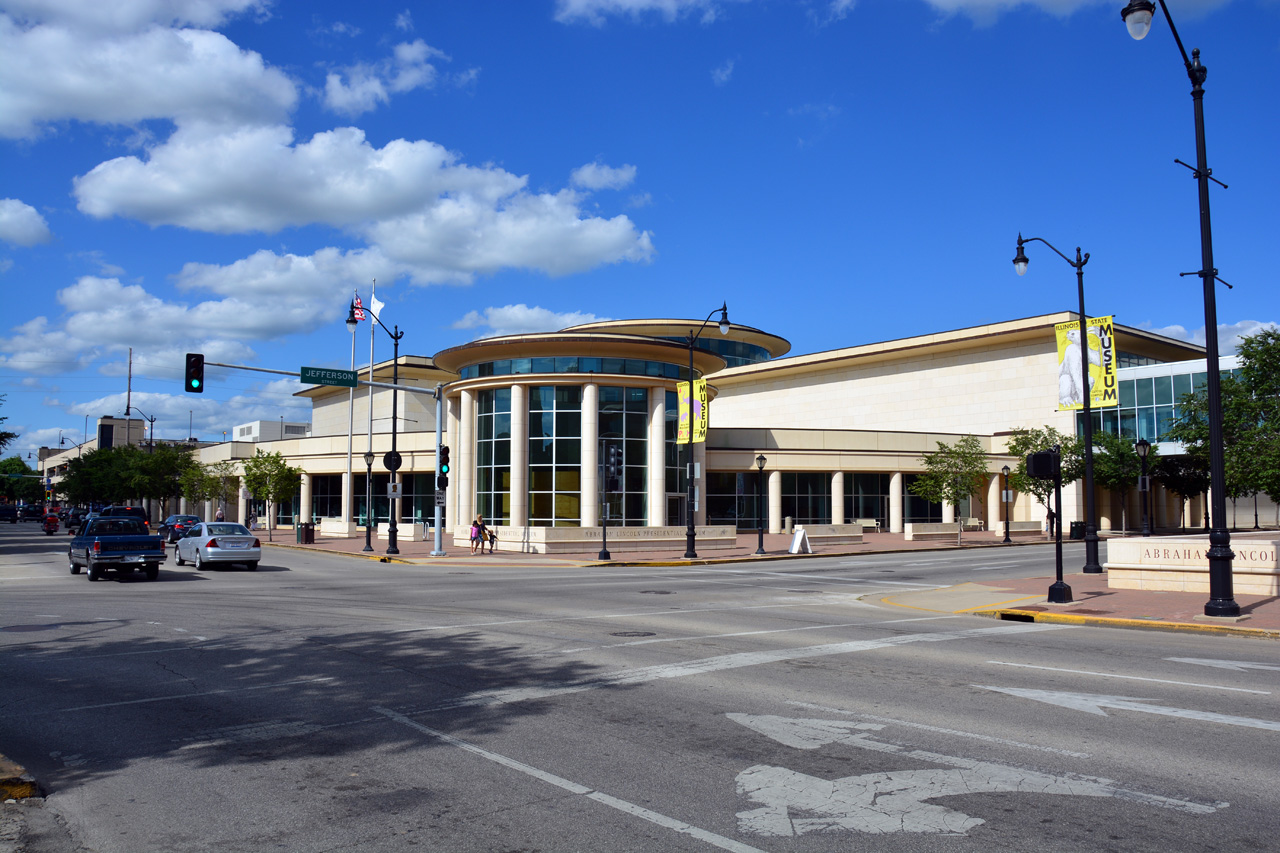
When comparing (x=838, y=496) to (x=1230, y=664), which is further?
(x=838, y=496)

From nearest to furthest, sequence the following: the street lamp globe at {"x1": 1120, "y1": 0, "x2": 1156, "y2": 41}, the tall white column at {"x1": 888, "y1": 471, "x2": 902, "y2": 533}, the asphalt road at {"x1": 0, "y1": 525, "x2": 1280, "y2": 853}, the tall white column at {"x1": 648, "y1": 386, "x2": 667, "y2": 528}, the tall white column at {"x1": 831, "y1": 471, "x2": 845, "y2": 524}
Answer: the asphalt road at {"x1": 0, "y1": 525, "x2": 1280, "y2": 853} → the street lamp globe at {"x1": 1120, "y1": 0, "x2": 1156, "y2": 41} → the tall white column at {"x1": 648, "y1": 386, "x2": 667, "y2": 528} → the tall white column at {"x1": 831, "y1": 471, "x2": 845, "y2": 524} → the tall white column at {"x1": 888, "y1": 471, "x2": 902, "y2": 533}

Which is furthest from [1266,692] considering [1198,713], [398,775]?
[398,775]

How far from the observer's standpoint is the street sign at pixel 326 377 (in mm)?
Result: 29766

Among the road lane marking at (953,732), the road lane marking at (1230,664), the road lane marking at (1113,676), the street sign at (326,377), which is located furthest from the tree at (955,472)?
the road lane marking at (953,732)

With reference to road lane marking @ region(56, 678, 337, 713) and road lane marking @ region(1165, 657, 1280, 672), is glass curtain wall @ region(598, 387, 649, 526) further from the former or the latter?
road lane marking @ region(56, 678, 337, 713)

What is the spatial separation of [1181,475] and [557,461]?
44223 millimetres

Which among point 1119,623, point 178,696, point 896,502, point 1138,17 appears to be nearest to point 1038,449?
point 896,502

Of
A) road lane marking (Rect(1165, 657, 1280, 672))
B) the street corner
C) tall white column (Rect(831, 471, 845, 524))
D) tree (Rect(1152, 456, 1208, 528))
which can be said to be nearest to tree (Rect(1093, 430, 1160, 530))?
tree (Rect(1152, 456, 1208, 528))

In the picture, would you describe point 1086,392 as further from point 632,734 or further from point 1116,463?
point 1116,463

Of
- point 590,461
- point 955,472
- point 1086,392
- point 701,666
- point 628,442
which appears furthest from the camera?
point 955,472

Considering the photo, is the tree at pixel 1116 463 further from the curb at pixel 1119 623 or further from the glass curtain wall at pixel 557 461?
the curb at pixel 1119 623

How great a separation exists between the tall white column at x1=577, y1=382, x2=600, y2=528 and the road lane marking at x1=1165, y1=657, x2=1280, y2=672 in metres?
32.8

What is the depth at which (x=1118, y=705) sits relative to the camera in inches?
348

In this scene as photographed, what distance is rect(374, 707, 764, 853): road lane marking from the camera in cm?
527
